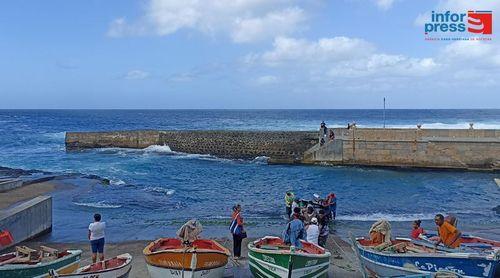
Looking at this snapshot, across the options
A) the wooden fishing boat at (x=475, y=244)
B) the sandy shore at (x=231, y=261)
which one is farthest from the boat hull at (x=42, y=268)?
the wooden fishing boat at (x=475, y=244)

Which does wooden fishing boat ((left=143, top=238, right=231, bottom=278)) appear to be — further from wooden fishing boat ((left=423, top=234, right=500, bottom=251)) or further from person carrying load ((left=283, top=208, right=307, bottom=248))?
wooden fishing boat ((left=423, top=234, right=500, bottom=251))

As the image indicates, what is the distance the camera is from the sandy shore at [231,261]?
1104cm

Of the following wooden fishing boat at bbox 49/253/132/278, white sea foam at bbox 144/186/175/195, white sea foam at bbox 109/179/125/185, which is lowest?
white sea foam at bbox 144/186/175/195

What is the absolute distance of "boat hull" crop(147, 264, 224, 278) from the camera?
9.34 m

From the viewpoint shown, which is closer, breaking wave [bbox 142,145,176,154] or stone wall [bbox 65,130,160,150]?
breaking wave [bbox 142,145,176,154]

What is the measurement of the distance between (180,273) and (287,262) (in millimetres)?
2085

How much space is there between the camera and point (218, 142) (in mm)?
45875

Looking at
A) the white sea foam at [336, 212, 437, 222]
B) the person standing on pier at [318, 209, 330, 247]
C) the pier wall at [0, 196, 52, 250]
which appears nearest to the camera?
the person standing on pier at [318, 209, 330, 247]

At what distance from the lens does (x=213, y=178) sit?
3114 cm

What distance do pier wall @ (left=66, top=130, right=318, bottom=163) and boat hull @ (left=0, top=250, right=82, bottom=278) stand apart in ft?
93.3

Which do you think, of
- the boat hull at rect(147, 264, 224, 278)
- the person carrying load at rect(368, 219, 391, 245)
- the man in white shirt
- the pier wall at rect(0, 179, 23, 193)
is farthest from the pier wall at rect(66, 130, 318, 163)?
the boat hull at rect(147, 264, 224, 278)

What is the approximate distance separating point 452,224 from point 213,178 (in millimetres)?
21915

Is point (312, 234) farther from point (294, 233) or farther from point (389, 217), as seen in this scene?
point (389, 217)

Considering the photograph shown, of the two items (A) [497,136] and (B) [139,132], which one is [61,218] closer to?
(A) [497,136]
